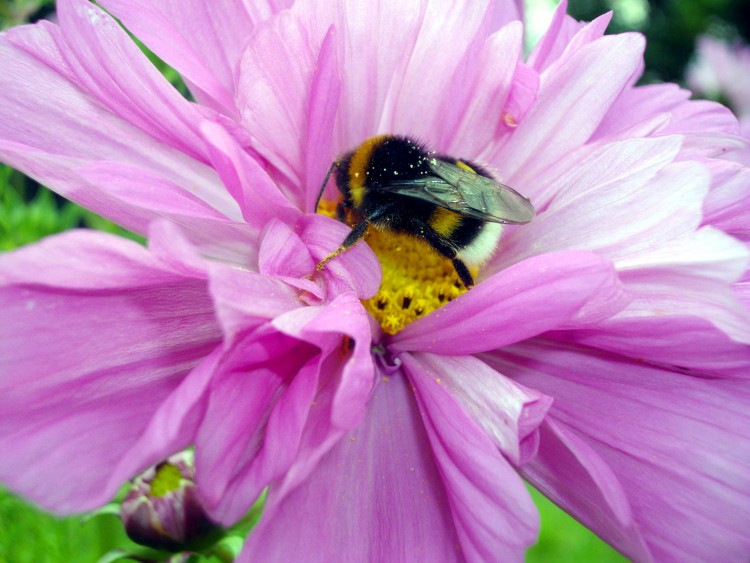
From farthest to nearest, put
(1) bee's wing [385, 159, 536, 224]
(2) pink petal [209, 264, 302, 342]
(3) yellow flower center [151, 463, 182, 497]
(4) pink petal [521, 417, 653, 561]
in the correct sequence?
(3) yellow flower center [151, 463, 182, 497] < (1) bee's wing [385, 159, 536, 224] < (4) pink petal [521, 417, 653, 561] < (2) pink petal [209, 264, 302, 342]

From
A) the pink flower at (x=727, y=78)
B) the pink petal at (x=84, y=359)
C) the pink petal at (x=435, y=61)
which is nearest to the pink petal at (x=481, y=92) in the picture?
the pink petal at (x=435, y=61)

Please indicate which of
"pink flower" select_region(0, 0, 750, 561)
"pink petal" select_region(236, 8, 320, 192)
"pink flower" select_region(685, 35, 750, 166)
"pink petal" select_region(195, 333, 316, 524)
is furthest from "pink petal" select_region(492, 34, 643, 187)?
"pink flower" select_region(685, 35, 750, 166)

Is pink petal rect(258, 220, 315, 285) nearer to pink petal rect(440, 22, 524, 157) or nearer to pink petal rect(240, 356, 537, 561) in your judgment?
pink petal rect(240, 356, 537, 561)

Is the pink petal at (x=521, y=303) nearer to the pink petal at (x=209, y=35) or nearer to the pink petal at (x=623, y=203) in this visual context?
the pink petal at (x=623, y=203)

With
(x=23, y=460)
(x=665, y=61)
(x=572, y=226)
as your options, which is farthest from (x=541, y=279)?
(x=665, y=61)

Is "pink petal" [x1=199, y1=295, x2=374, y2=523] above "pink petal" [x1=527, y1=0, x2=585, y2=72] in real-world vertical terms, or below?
below

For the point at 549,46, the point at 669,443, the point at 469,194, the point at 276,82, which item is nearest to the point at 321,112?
the point at 276,82
